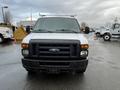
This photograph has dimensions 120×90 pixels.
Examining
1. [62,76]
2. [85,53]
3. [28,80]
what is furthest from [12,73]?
[85,53]

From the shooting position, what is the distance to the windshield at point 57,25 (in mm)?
8300

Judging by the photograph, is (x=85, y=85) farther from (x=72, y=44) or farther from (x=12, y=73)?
(x=12, y=73)

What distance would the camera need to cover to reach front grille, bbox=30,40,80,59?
6.92 m

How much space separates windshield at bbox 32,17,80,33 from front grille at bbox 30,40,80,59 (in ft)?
4.26

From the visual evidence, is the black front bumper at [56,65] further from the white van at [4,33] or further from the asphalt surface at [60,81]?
the white van at [4,33]

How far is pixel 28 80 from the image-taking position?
288 inches

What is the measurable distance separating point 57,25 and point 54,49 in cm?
188

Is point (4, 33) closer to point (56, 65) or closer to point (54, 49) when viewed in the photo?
point (54, 49)

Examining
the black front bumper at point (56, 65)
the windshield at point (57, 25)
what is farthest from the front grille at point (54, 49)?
the windshield at point (57, 25)

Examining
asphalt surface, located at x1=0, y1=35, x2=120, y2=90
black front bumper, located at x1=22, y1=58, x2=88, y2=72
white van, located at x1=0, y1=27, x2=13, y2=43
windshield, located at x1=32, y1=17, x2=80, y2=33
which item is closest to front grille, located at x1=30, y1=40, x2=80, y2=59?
black front bumper, located at x1=22, y1=58, x2=88, y2=72

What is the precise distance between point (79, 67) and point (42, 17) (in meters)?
3.15

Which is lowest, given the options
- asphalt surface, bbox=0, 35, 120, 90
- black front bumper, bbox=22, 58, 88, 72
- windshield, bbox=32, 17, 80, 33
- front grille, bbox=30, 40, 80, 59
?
asphalt surface, bbox=0, 35, 120, 90

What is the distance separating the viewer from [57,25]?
28.2 feet

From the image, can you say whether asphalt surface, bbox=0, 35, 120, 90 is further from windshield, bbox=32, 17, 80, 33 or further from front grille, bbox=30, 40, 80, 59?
windshield, bbox=32, 17, 80, 33
